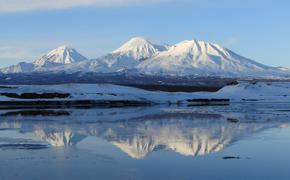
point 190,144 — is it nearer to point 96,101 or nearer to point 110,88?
point 96,101

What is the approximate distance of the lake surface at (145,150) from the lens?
517 inches

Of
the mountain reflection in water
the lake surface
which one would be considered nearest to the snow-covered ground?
the mountain reflection in water

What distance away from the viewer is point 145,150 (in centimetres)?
1723

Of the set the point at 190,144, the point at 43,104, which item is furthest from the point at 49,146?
the point at 43,104

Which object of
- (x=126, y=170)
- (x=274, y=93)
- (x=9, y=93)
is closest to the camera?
(x=126, y=170)

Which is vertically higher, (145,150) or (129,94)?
(129,94)

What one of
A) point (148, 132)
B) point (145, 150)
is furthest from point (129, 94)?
point (145, 150)

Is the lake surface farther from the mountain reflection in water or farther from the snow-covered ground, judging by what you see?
the snow-covered ground

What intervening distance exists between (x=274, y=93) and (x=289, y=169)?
57577 millimetres

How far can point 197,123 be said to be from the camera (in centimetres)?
2745

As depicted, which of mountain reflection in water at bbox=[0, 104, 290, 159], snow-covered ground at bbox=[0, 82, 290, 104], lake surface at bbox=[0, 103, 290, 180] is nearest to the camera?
lake surface at bbox=[0, 103, 290, 180]

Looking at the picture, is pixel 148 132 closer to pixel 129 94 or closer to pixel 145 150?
pixel 145 150

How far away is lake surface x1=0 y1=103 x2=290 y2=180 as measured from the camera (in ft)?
43.1

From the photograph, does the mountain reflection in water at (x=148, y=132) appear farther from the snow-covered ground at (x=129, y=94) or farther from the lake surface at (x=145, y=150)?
the snow-covered ground at (x=129, y=94)
